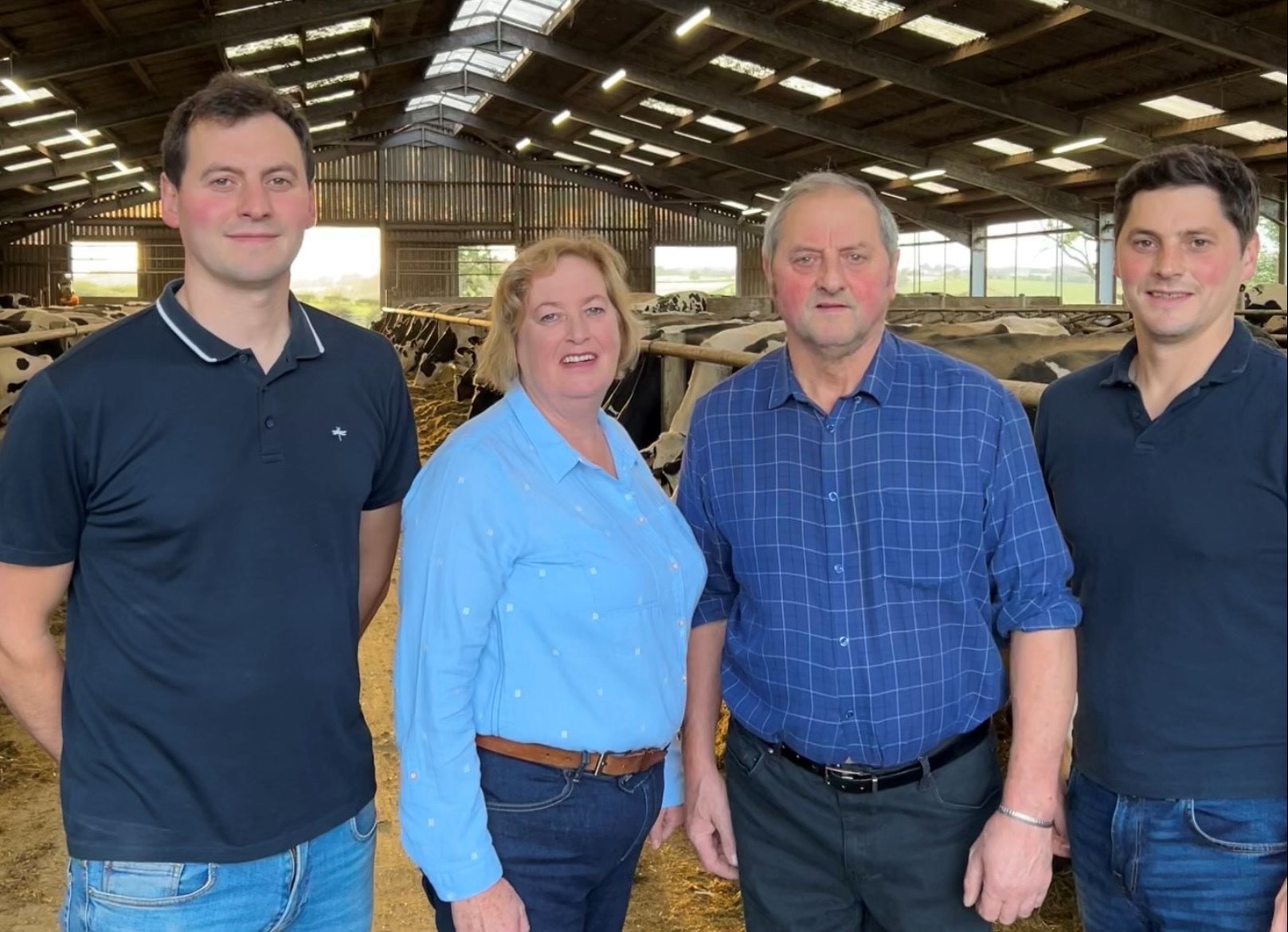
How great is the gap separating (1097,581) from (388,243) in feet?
104

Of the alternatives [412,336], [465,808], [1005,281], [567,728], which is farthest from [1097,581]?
[1005,281]

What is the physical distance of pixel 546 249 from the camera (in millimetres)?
2070

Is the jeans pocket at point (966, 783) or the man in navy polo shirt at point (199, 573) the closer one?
the man in navy polo shirt at point (199, 573)

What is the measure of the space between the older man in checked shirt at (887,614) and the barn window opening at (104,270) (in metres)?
32.4

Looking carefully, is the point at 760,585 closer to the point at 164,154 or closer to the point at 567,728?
Answer: the point at 567,728

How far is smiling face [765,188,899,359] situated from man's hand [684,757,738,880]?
812 mm

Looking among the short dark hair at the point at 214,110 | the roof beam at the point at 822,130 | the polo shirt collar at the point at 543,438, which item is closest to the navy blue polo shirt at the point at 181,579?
the short dark hair at the point at 214,110

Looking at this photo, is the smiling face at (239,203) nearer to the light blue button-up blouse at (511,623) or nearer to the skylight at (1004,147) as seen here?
the light blue button-up blouse at (511,623)

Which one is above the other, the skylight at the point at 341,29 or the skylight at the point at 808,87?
the skylight at the point at 341,29

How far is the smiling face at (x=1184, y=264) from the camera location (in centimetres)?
181

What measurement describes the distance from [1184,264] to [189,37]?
1512 centimetres

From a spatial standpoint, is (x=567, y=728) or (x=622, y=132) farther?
(x=622, y=132)

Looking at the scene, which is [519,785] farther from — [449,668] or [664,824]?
[664,824]

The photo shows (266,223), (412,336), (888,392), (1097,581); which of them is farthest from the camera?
(412,336)
